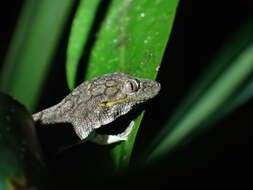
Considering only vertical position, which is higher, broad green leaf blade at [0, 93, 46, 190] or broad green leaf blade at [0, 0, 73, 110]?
broad green leaf blade at [0, 0, 73, 110]

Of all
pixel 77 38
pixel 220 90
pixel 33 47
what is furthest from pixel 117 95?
pixel 33 47

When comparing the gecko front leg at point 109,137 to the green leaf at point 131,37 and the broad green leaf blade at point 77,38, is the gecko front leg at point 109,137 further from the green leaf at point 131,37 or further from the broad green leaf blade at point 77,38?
the broad green leaf blade at point 77,38

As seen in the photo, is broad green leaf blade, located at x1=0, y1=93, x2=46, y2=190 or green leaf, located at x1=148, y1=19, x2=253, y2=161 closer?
broad green leaf blade, located at x1=0, y1=93, x2=46, y2=190

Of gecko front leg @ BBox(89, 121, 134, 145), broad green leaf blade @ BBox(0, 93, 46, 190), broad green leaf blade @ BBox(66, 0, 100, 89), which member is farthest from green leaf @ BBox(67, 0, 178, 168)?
broad green leaf blade @ BBox(0, 93, 46, 190)

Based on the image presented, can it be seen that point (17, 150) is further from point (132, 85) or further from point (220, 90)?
point (132, 85)

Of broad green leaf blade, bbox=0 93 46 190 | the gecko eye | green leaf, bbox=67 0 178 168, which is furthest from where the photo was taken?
the gecko eye

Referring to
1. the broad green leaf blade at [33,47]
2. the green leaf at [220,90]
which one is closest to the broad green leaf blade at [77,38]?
the green leaf at [220,90]

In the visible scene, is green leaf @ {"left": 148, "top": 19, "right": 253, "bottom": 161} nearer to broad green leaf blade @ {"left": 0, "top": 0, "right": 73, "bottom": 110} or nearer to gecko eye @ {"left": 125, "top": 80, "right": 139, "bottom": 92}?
broad green leaf blade @ {"left": 0, "top": 0, "right": 73, "bottom": 110}

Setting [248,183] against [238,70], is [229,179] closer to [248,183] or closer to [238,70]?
[248,183]
